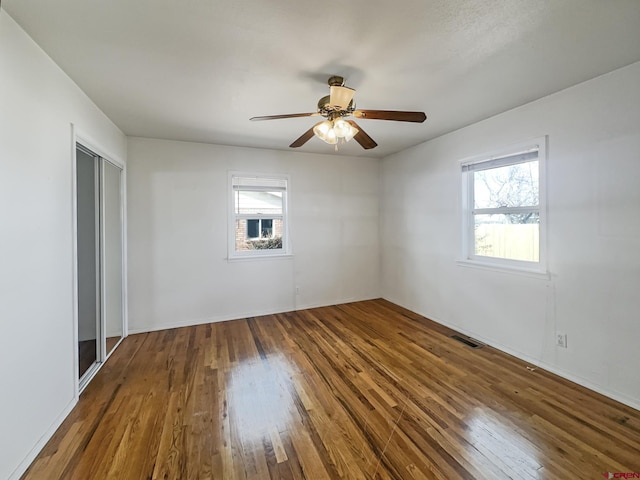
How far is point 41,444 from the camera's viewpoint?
1.69m

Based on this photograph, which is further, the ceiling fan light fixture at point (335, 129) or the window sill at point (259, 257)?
Answer: the window sill at point (259, 257)

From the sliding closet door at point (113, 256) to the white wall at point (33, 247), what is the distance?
3.76 ft

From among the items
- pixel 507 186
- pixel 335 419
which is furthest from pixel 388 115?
pixel 335 419

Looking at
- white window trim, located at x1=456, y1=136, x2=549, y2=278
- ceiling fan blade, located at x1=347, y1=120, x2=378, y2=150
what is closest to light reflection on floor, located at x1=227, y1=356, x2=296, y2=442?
ceiling fan blade, located at x1=347, y1=120, x2=378, y2=150

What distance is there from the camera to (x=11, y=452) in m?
1.46

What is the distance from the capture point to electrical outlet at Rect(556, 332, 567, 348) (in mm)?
2453

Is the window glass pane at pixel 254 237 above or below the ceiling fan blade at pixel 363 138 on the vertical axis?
below

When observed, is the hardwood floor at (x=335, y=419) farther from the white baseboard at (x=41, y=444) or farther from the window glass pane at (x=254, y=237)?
the window glass pane at (x=254, y=237)

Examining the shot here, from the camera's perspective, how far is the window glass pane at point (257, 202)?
13.4 ft

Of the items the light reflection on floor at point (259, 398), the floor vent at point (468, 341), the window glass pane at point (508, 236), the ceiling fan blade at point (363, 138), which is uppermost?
the ceiling fan blade at point (363, 138)

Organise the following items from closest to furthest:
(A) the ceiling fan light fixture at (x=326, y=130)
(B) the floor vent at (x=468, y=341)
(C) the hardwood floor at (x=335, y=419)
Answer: (C) the hardwood floor at (x=335, y=419), (A) the ceiling fan light fixture at (x=326, y=130), (B) the floor vent at (x=468, y=341)

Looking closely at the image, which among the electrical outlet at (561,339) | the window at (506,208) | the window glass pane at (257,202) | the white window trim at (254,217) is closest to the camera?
the electrical outlet at (561,339)

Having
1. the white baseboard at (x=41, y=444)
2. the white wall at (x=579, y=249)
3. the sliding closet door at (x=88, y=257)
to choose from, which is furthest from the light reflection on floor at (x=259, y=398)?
the white wall at (x=579, y=249)

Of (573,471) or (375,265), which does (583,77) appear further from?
(375,265)
